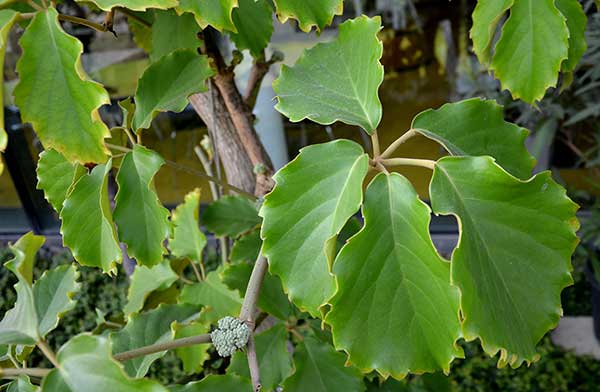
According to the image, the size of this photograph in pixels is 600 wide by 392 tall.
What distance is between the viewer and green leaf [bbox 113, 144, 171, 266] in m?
0.55

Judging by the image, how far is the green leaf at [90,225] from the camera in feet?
1.76

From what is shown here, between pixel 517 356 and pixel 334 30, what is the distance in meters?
1.96

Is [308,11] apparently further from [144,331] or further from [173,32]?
[144,331]

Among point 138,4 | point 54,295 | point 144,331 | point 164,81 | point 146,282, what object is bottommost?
point 146,282

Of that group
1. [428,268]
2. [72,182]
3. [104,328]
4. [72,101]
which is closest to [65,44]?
[72,101]

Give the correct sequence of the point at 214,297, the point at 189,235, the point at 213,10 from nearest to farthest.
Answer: the point at 213,10, the point at 214,297, the point at 189,235

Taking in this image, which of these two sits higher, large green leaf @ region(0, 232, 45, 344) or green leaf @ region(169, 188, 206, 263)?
large green leaf @ region(0, 232, 45, 344)

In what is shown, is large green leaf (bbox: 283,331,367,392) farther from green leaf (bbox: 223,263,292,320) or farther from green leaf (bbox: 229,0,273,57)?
green leaf (bbox: 229,0,273,57)

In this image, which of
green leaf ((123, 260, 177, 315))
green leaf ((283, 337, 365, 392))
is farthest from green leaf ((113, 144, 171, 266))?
green leaf ((123, 260, 177, 315))

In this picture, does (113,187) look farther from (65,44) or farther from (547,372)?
(547,372)

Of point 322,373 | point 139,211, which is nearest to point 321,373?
point 322,373

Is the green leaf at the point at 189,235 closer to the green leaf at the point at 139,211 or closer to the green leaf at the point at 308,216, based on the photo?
the green leaf at the point at 139,211

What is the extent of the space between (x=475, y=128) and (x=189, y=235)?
1.85 ft

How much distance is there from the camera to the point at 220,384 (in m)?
0.48
